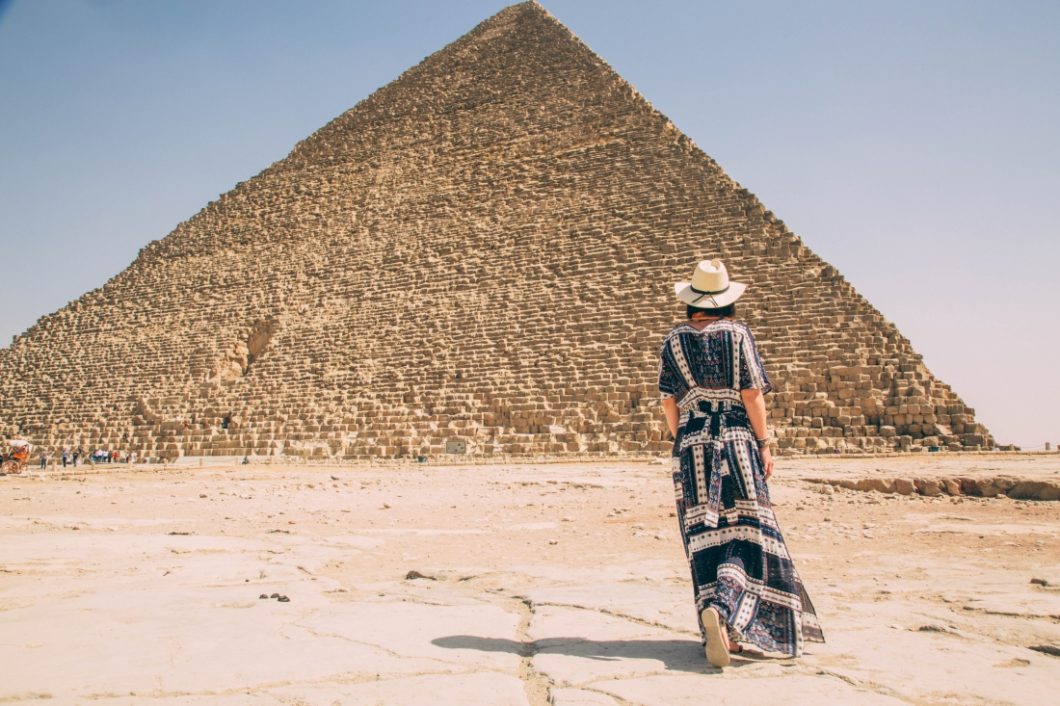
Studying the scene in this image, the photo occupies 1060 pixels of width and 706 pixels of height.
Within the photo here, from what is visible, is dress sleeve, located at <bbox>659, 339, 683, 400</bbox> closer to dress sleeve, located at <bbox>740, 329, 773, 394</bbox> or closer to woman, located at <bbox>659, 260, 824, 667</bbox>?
woman, located at <bbox>659, 260, 824, 667</bbox>

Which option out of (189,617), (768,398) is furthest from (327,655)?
(768,398)

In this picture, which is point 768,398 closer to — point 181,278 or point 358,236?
point 358,236

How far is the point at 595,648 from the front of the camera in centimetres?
197

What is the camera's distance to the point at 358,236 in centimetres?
2580

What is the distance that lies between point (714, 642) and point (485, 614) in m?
0.69

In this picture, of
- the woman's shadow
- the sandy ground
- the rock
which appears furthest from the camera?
the rock

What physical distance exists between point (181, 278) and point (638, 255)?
55.2 feet

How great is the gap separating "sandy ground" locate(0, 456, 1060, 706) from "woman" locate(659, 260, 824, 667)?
13cm

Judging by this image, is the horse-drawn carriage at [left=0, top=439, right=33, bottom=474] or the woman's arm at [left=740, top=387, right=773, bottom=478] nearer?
the woman's arm at [left=740, top=387, right=773, bottom=478]

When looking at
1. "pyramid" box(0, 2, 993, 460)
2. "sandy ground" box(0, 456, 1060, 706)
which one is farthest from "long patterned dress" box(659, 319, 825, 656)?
"pyramid" box(0, 2, 993, 460)

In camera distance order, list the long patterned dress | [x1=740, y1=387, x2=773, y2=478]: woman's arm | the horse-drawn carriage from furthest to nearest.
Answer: the horse-drawn carriage → [x1=740, y1=387, x2=773, y2=478]: woman's arm → the long patterned dress

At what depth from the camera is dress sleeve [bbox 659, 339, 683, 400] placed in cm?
255

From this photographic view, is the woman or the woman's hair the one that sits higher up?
the woman's hair

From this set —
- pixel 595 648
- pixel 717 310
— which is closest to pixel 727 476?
pixel 717 310
